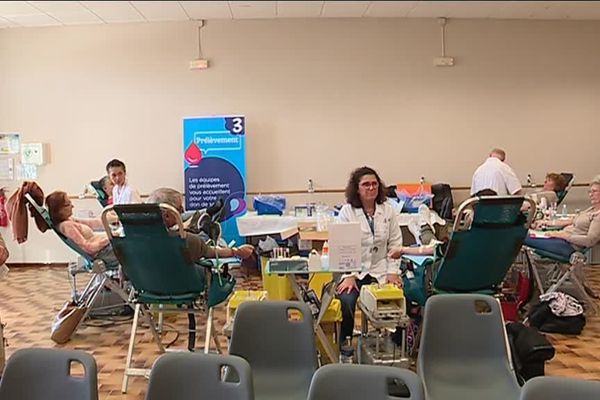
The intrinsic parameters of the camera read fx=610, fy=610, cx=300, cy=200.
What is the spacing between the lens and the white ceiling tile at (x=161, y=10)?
7.21 meters

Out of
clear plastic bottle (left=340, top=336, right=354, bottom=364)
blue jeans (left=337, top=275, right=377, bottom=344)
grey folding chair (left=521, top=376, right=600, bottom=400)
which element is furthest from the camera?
blue jeans (left=337, top=275, right=377, bottom=344)

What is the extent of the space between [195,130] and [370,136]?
7.82 ft

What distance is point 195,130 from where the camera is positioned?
8156 mm

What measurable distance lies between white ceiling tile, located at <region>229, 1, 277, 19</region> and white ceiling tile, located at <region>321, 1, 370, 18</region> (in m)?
0.67

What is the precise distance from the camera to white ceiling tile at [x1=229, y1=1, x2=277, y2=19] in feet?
24.1

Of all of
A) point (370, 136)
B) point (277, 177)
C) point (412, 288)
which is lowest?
point (412, 288)

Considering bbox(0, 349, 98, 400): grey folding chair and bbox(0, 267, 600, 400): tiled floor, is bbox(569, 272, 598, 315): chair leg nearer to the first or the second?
bbox(0, 267, 600, 400): tiled floor

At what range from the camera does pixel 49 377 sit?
6.69 ft

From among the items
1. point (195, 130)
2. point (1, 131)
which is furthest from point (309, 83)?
point (1, 131)

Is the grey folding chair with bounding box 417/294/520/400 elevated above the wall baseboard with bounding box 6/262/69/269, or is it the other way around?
the grey folding chair with bounding box 417/294/520/400

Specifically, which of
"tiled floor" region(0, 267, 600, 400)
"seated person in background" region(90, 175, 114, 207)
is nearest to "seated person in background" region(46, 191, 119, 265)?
"tiled floor" region(0, 267, 600, 400)

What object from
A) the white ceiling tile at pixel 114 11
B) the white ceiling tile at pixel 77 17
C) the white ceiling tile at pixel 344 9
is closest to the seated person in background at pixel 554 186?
the white ceiling tile at pixel 344 9

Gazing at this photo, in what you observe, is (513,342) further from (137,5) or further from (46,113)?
(46,113)

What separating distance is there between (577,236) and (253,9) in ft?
15.3
